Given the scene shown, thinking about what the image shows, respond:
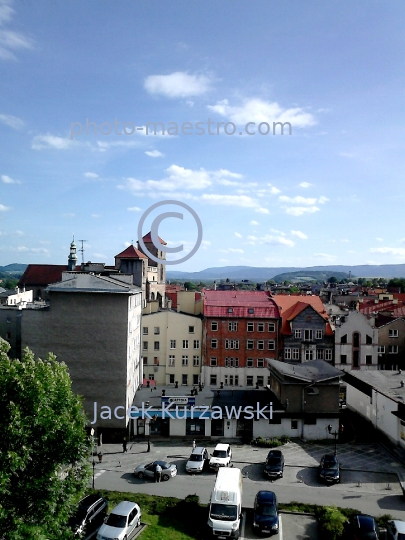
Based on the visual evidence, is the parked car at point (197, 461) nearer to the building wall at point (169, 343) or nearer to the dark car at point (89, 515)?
the dark car at point (89, 515)

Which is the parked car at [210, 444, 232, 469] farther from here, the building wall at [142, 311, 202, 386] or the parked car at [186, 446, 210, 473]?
the building wall at [142, 311, 202, 386]

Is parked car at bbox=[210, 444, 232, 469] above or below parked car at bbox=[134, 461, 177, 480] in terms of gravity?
above

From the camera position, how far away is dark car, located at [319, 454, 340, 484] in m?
32.8

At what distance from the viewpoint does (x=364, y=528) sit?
79.6ft

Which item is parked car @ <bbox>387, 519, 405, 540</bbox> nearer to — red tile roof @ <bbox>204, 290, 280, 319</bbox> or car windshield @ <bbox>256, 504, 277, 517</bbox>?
car windshield @ <bbox>256, 504, 277, 517</bbox>

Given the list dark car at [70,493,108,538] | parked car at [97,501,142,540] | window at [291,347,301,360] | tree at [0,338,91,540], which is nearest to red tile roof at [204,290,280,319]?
window at [291,347,301,360]

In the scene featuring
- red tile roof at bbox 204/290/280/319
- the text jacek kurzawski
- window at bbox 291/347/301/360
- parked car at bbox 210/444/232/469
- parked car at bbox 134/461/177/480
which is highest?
red tile roof at bbox 204/290/280/319

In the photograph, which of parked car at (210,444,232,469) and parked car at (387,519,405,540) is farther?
parked car at (210,444,232,469)

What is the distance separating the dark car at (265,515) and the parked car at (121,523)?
674 cm

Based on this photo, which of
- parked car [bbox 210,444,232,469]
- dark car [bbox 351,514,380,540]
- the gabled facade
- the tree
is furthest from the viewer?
the gabled facade

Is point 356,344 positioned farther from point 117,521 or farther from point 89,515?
point 89,515

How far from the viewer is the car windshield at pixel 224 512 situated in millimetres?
25584

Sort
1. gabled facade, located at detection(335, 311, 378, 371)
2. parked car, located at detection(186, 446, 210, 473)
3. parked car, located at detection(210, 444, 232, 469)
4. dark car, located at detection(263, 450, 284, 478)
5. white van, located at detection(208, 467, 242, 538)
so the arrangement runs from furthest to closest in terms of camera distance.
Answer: gabled facade, located at detection(335, 311, 378, 371), parked car, located at detection(210, 444, 232, 469), parked car, located at detection(186, 446, 210, 473), dark car, located at detection(263, 450, 284, 478), white van, located at detection(208, 467, 242, 538)

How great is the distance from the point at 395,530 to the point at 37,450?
60.5 feet
